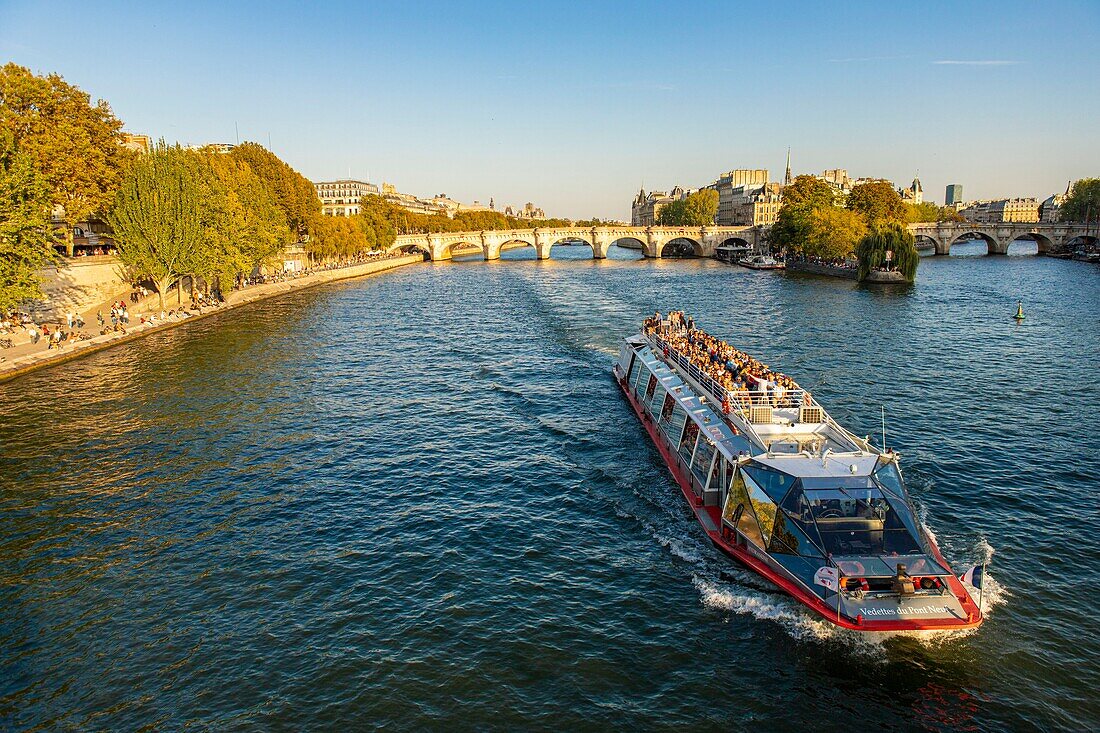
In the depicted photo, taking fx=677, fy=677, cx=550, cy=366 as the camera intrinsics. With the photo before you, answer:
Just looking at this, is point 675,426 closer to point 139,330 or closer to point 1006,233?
point 139,330

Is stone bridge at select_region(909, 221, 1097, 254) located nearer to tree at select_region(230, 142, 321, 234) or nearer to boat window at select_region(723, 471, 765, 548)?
tree at select_region(230, 142, 321, 234)

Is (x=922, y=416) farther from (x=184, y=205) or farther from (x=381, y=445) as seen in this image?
(x=184, y=205)

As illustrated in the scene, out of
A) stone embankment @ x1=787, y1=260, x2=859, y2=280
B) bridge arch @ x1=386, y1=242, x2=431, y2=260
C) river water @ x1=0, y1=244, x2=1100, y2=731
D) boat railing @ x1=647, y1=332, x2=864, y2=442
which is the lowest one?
river water @ x1=0, y1=244, x2=1100, y2=731

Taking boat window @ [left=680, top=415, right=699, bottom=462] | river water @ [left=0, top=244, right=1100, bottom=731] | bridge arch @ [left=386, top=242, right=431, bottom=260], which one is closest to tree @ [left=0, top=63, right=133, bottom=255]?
river water @ [left=0, top=244, right=1100, bottom=731]

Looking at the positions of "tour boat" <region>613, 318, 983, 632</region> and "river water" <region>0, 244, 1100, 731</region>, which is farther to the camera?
"tour boat" <region>613, 318, 983, 632</region>

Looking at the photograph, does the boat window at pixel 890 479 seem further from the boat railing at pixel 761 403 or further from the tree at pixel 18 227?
the tree at pixel 18 227

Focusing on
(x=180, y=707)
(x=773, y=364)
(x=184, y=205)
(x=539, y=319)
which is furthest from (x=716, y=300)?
(x=180, y=707)
